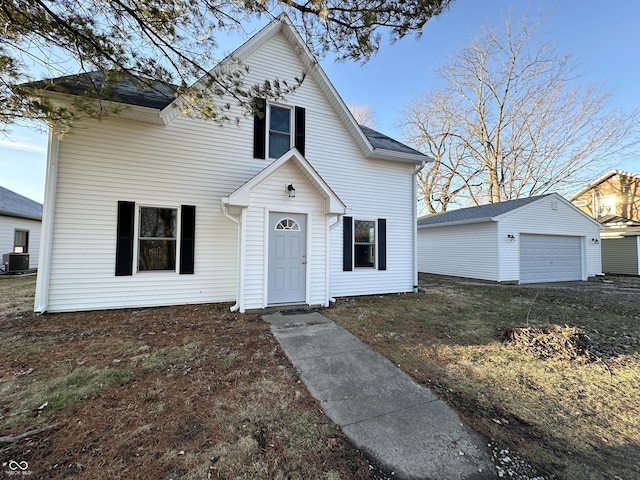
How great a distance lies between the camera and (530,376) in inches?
132

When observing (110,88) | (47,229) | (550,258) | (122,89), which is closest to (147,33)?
(110,88)

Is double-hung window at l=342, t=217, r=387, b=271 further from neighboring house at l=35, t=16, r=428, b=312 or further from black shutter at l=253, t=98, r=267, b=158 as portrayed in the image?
black shutter at l=253, t=98, r=267, b=158

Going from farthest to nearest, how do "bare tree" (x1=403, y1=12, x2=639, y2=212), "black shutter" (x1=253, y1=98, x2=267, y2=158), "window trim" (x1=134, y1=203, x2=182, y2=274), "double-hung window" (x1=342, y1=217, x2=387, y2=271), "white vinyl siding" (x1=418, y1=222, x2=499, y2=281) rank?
"bare tree" (x1=403, y1=12, x2=639, y2=212), "white vinyl siding" (x1=418, y1=222, x2=499, y2=281), "double-hung window" (x1=342, y1=217, x2=387, y2=271), "black shutter" (x1=253, y1=98, x2=267, y2=158), "window trim" (x1=134, y1=203, x2=182, y2=274)

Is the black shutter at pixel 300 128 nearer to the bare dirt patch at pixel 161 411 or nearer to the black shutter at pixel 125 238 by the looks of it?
the black shutter at pixel 125 238

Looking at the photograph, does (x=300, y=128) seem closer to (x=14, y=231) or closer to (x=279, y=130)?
(x=279, y=130)

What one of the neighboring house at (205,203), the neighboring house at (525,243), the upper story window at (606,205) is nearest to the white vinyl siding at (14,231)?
the neighboring house at (205,203)

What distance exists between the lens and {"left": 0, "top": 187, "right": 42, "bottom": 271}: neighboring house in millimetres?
12914

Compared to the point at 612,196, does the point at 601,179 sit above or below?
above

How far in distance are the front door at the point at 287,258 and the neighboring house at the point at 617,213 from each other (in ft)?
58.5

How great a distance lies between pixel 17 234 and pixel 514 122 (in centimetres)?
3169

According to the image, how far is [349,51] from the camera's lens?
4.33m

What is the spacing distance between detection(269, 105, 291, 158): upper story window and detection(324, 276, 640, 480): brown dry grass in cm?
444

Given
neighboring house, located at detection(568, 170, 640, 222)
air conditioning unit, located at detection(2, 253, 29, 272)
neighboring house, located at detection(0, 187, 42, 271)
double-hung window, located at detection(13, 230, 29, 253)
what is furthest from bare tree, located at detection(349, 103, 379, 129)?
double-hung window, located at detection(13, 230, 29, 253)

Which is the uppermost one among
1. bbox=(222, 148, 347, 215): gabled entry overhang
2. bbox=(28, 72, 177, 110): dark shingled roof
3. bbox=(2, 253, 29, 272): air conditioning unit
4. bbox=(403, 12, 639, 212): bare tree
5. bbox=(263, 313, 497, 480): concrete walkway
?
bbox=(403, 12, 639, 212): bare tree
